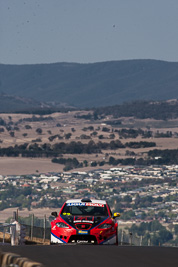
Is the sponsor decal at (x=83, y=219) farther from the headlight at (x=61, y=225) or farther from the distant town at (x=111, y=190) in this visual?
the distant town at (x=111, y=190)

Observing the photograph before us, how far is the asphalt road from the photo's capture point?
14.6 meters

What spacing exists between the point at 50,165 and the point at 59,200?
5693cm

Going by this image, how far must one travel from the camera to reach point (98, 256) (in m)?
16.0

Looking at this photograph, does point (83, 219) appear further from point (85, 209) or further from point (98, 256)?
point (98, 256)

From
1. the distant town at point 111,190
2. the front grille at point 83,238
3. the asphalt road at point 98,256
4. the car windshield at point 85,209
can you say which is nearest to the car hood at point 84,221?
the front grille at point 83,238

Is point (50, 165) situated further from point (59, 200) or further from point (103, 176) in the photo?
point (59, 200)

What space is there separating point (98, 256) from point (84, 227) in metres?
4.46

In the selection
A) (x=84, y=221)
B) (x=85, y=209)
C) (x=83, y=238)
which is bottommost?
(x=83, y=238)

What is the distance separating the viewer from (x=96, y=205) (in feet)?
72.8

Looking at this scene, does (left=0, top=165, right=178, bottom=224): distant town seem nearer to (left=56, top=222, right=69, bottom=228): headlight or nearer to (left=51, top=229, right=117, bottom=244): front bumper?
(left=56, top=222, right=69, bottom=228): headlight

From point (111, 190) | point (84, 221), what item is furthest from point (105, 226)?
point (111, 190)

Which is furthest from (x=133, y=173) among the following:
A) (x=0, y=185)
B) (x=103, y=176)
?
(x=0, y=185)

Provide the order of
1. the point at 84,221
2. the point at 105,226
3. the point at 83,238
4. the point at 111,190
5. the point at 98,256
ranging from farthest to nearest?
the point at 111,190 < the point at 105,226 < the point at 84,221 < the point at 83,238 < the point at 98,256

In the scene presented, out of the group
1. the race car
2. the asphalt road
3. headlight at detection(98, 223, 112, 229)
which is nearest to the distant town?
the race car
